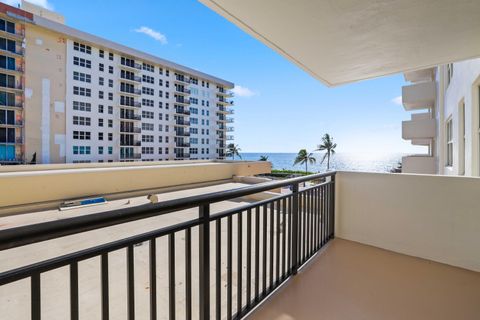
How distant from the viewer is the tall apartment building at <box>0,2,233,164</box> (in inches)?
733

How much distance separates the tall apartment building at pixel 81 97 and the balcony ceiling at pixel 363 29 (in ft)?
77.1

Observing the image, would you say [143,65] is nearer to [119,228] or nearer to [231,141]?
[231,141]

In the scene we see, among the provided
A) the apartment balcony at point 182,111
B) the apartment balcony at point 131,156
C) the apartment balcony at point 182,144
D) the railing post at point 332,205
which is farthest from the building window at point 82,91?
the railing post at point 332,205

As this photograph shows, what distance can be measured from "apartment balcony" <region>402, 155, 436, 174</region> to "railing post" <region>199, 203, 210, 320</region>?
28.3ft

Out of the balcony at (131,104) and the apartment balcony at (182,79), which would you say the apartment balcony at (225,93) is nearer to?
the apartment balcony at (182,79)

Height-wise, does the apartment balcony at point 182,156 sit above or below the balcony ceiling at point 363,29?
below

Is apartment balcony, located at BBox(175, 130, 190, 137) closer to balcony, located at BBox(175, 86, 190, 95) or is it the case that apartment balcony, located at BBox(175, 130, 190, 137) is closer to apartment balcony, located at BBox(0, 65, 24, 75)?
balcony, located at BBox(175, 86, 190, 95)

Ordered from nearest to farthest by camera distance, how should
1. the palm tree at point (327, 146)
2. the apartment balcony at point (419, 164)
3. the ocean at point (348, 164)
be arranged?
the apartment balcony at point (419, 164) → the palm tree at point (327, 146) → the ocean at point (348, 164)

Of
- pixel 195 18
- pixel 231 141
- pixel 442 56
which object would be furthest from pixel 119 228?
pixel 231 141

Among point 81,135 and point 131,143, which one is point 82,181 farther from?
point 131,143

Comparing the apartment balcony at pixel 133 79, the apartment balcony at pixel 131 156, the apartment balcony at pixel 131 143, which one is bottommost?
the apartment balcony at pixel 131 156

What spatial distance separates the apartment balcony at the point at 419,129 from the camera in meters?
7.66

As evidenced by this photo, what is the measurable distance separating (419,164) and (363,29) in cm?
749

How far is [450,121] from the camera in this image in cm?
516
